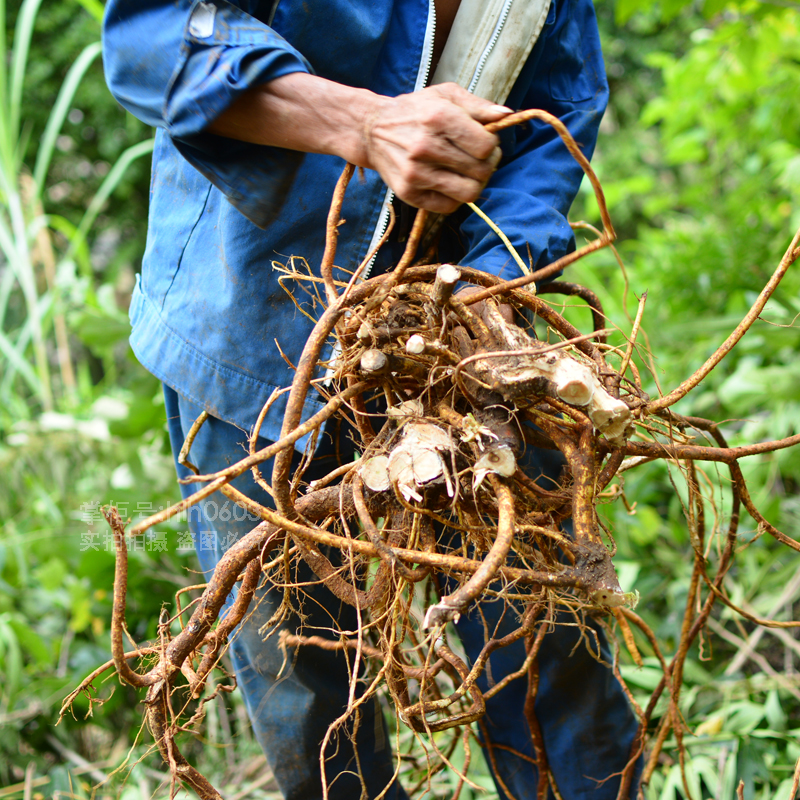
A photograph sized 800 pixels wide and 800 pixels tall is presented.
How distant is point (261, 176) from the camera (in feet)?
2.33

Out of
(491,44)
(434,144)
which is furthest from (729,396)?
(434,144)

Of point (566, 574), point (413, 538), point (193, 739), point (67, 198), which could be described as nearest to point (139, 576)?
point (193, 739)

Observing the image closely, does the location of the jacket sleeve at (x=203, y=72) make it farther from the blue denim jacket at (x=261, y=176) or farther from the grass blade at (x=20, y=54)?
the grass blade at (x=20, y=54)

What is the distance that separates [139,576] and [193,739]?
0.48 metres

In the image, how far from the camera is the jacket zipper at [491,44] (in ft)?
2.86

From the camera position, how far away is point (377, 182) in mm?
850

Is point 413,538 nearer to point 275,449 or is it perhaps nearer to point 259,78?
point 275,449

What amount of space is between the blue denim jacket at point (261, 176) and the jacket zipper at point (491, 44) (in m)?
0.08

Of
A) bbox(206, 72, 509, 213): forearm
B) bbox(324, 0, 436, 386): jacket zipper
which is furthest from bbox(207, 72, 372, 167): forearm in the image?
bbox(324, 0, 436, 386): jacket zipper

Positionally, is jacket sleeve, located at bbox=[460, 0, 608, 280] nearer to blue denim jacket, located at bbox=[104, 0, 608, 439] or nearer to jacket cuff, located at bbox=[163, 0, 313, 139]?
blue denim jacket, located at bbox=[104, 0, 608, 439]

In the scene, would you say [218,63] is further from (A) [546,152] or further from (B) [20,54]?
(B) [20,54]

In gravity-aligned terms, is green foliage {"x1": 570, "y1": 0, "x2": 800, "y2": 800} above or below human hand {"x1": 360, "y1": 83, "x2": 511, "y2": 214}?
below

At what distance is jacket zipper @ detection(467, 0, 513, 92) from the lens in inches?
34.3

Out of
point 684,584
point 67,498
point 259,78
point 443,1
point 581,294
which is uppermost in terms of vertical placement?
point 443,1
